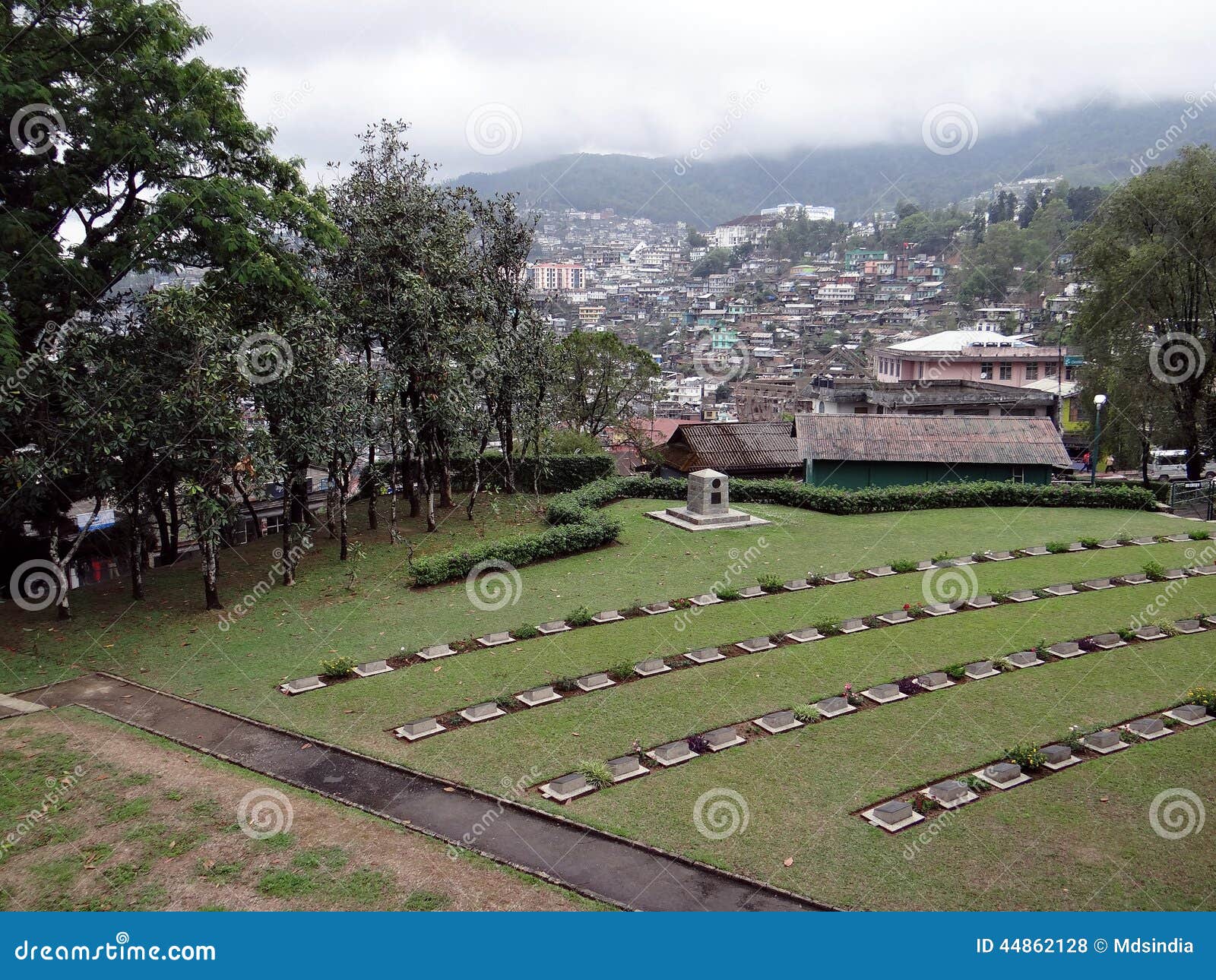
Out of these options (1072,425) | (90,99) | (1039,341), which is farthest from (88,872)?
(1039,341)

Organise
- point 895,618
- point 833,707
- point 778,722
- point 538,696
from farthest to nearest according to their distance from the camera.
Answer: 1. point 895,618
2. point 538,696
3. point 833,707
4. point 778,722

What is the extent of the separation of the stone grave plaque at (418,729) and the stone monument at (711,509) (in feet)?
40.5

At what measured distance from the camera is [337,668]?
1287cm

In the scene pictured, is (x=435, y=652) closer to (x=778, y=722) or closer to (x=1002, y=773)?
(x=778, y=722)

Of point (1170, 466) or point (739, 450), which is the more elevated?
point (739, 450)

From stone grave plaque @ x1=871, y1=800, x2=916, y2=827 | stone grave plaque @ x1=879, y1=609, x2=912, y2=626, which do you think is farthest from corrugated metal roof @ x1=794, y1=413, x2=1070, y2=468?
stone grave plaque @ x1=871, y1=800, x2=916, y2=827

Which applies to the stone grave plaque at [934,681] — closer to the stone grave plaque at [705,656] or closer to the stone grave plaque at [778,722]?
the stone grave plaque at [778,722]

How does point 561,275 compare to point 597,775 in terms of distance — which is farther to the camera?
point 561,275

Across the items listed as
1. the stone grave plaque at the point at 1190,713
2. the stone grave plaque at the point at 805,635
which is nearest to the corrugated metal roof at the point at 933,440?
the stone grave plaque at the point at 805,635

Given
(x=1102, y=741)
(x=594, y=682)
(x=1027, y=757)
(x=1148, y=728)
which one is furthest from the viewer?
(x=594, y=682)

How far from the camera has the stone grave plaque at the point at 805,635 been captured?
47.3 feet

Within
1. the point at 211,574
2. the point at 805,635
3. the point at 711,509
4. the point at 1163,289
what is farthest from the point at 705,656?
the point at 1163,289

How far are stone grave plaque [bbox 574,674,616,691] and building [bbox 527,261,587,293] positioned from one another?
137739mm

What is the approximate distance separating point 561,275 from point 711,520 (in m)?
142
